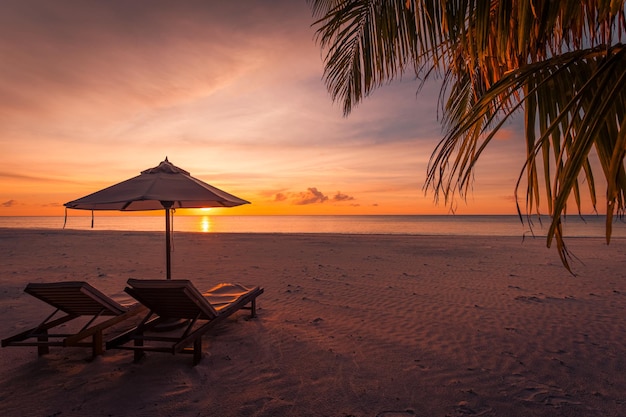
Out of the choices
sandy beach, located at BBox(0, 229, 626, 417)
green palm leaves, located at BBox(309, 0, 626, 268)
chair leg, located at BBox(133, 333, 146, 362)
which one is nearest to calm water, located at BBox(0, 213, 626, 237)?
sandy beach, located at BBox(0, 229, 626, 417)

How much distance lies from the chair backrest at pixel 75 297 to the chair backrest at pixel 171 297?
19.3 inches

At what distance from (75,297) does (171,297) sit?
120 cm

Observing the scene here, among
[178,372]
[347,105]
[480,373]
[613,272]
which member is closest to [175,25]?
[347,105]

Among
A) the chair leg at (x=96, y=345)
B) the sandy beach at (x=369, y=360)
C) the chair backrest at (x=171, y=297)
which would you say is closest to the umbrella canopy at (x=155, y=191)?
the chair backrest at (x=171, y=297)

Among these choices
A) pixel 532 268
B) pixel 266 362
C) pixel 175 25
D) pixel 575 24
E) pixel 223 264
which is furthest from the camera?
pixel 223 264

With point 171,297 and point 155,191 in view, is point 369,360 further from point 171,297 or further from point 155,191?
point 155,191

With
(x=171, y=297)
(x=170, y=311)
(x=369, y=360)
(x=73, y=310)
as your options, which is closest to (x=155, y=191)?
(x=171, y=297)

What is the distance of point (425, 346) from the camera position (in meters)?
4.61

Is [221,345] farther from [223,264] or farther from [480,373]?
[223,264]

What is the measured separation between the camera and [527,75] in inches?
66.6

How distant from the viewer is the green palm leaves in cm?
142

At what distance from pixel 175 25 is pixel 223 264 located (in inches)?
284

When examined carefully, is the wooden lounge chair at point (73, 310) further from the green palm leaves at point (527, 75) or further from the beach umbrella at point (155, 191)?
the green palm leaves at point (527, 75)

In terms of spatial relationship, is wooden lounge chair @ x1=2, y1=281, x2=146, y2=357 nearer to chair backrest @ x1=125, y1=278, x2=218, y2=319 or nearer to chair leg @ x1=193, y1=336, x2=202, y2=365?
chair backrest @ x1=125, y1=278, x2=218, y2=319
